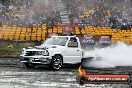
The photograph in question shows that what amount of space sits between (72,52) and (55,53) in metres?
1.31

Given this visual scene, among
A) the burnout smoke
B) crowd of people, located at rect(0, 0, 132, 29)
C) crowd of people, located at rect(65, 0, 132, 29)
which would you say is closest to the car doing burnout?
the burnout smoke

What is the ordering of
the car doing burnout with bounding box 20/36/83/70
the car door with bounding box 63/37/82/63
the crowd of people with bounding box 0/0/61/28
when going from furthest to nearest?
the crowd of people with bounding box 0/0/61/28
the car door with bounding box 63/37/82/63
the car doing burnout with bounding box 20/36/83/70

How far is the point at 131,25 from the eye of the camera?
128 feet

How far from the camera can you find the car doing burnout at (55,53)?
19.3 m

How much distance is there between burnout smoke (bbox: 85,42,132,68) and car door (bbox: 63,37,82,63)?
1063 mm

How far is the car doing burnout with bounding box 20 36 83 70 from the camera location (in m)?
19.3

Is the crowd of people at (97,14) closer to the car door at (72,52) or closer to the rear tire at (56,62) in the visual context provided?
the car door at (72,52)

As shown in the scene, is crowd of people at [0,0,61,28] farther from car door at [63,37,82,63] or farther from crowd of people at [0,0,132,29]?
car door at [63,37,82,63]

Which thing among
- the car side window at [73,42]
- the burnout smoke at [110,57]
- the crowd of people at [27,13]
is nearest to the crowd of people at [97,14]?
the crowd of people at [27,13]

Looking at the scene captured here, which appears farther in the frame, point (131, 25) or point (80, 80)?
point (131, 25)

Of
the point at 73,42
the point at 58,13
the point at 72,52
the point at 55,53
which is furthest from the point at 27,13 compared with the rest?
the point at 55,53

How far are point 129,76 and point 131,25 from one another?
2959 centimetres

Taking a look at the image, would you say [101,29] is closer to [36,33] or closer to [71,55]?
[36,33]

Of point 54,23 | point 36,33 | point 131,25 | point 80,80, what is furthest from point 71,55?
point 131,25
